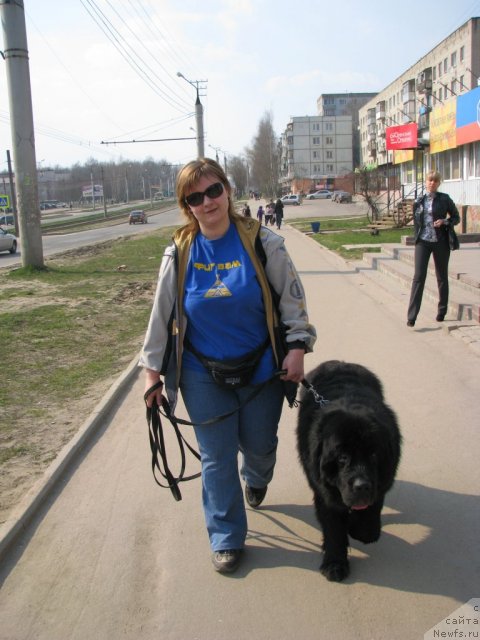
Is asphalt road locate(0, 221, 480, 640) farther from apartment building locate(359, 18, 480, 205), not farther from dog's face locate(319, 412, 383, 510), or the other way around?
apartment building locate(359, 18, 480, 205)

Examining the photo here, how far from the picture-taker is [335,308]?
10938 millimetres

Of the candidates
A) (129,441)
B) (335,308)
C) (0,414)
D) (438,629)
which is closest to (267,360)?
(438,629)

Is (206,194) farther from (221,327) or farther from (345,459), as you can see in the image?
(345,459)

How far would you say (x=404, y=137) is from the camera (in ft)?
103

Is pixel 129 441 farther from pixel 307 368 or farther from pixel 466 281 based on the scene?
pixel 466 281

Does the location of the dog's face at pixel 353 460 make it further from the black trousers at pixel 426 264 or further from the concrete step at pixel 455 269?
the concrete step at pixel 455 269

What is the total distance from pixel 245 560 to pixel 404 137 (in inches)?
1218

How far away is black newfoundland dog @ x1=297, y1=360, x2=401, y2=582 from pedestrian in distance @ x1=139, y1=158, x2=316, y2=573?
292 mm

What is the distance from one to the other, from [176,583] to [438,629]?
1.31 meters

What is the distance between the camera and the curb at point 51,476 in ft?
12.2

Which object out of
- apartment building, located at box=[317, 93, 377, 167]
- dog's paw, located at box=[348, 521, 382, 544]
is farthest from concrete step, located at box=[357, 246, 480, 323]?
apartment building, located at box=[317, 93, 377, 167]

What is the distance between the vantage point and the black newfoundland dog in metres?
2.95

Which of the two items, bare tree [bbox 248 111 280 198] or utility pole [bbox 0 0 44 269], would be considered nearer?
utility pole [bbox 0 0 44 269]

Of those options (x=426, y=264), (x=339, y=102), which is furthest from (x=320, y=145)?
(x=426, y=264)
